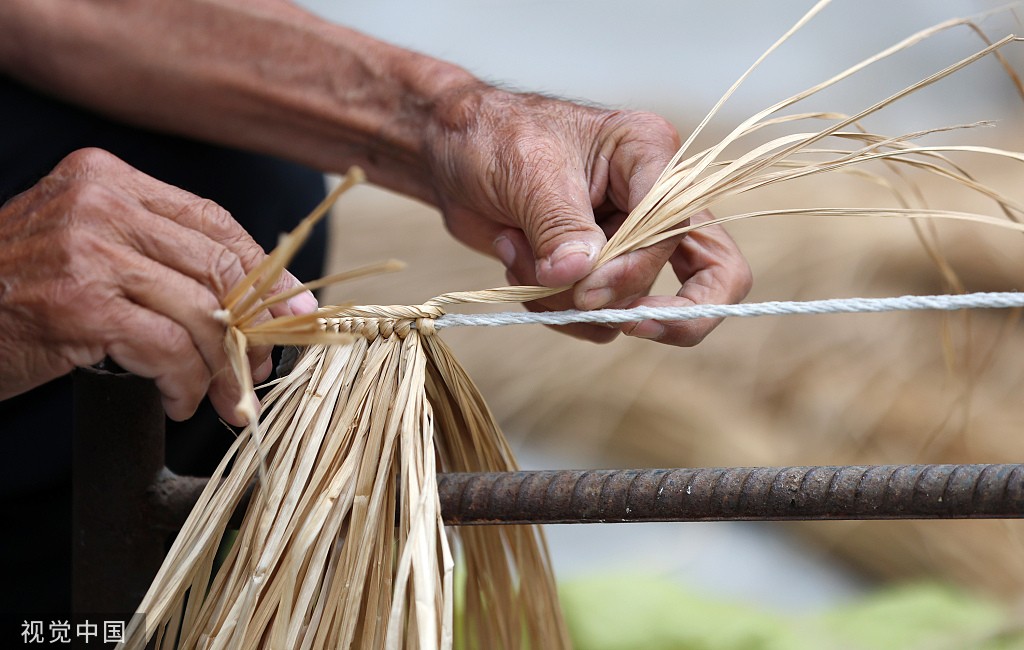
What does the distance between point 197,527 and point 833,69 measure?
198 centimetres

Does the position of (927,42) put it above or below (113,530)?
above

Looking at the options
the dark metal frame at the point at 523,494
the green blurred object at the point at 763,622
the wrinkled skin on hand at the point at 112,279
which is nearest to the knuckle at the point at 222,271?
the wrinkled skin on hand at the point at 112,279

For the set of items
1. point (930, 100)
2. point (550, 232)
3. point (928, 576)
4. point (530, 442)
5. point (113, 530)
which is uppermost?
point (930, 100)

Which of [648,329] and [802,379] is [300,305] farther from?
[802,379]

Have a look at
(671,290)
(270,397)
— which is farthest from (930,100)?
(270,397)

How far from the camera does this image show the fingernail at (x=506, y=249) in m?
0.91

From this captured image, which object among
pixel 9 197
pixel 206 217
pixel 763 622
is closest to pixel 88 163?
pixel 206 217

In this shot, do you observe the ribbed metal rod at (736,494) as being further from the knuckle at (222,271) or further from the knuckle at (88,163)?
the knuckle at (88,163)

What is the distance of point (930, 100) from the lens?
2.13 m

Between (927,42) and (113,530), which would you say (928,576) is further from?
(113,530)

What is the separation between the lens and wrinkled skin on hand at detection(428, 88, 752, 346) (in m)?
0.71

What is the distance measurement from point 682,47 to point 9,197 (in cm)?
167

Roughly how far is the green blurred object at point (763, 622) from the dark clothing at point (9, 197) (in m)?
A: 0.65

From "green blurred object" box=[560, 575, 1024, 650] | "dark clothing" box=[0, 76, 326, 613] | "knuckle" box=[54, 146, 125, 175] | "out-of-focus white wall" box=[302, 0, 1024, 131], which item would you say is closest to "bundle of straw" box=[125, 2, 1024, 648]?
"knuckle" box=[54, 146, 125, 175]
